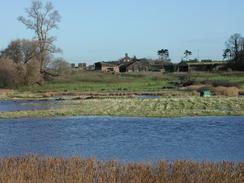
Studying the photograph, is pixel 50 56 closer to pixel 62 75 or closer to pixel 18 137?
pixel 62 75

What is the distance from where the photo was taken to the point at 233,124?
36.5m

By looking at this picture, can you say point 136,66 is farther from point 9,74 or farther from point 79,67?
point 9,74

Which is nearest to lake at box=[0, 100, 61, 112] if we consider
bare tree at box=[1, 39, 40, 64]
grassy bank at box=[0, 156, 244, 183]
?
grassy bank at box=[0, 156, 244, 183]

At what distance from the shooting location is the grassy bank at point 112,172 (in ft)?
47.9

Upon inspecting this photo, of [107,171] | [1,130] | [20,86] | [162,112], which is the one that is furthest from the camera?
A: [20,86]

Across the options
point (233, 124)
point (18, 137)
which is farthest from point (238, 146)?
point (18, 137)

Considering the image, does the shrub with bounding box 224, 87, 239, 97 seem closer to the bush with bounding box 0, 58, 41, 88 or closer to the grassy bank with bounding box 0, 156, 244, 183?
the bush with bounding box 0, 58, 41, 88

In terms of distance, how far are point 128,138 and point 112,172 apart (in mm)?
15836

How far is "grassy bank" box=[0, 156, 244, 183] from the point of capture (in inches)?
575

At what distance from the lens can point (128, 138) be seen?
31219 millimetres

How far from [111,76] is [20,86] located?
24.3 meters

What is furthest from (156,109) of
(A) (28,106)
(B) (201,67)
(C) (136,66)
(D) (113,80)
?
(C) (136,66)

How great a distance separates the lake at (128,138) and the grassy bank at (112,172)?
7489 mm

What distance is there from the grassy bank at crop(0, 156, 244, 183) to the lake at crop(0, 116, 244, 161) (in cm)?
749
